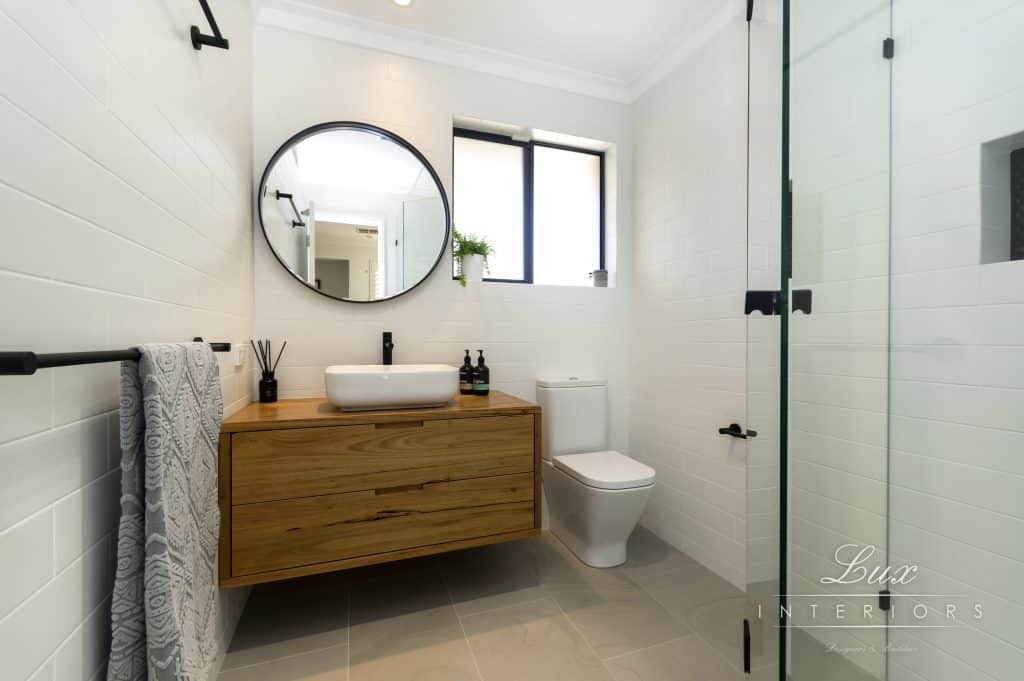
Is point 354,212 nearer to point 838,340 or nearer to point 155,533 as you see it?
point 155,533

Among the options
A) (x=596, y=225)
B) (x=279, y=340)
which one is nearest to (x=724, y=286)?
(x=596, y=225)

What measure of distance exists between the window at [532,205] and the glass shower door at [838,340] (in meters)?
1.70

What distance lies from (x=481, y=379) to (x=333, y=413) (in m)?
0.71

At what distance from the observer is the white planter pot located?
89.8 inches

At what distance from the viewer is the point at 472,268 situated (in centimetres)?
229

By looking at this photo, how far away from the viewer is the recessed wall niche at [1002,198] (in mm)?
861

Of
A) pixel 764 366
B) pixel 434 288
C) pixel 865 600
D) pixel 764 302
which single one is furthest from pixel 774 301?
pixel 434 288

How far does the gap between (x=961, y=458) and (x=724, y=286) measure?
115cm

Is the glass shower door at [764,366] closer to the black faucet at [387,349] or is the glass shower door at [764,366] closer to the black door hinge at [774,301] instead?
the black door hinge at [774,301]

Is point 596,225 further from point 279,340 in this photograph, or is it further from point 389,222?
point 279,340

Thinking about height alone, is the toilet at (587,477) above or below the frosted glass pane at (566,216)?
below

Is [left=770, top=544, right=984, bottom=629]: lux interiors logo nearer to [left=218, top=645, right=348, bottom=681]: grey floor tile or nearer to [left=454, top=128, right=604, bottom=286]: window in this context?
[left=218, top=645, right=348, bottom=681]: grey floor tile

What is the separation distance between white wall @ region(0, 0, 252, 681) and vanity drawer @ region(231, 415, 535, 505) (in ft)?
1.62

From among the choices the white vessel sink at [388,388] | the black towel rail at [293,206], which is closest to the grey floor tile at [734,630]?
the white vessel sink at [388,388]
